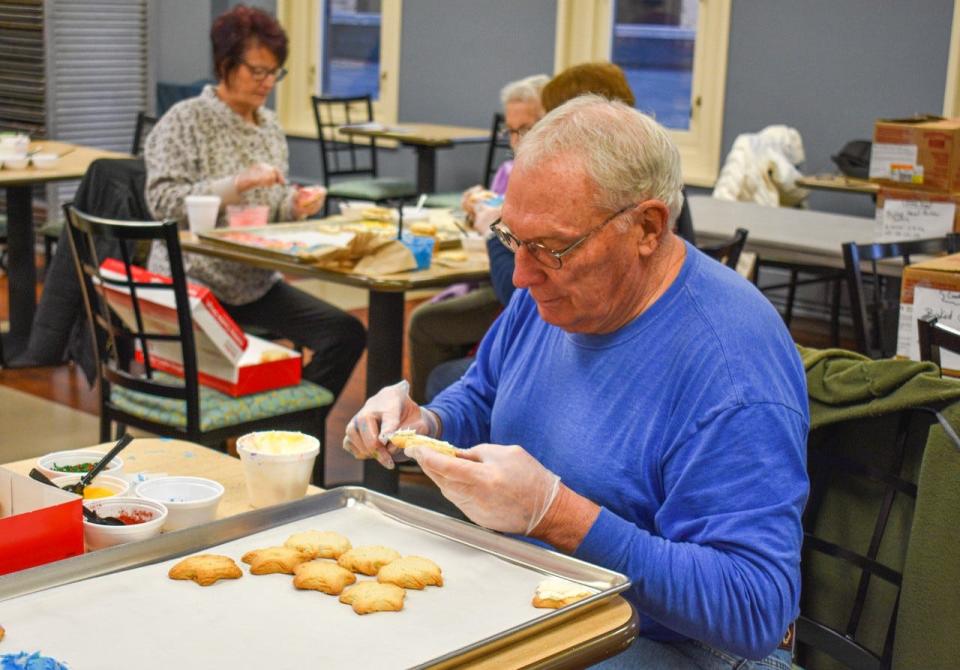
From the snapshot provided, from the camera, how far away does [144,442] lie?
5.99 feet

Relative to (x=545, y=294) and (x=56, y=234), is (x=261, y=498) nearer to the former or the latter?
(x=545, y=294)

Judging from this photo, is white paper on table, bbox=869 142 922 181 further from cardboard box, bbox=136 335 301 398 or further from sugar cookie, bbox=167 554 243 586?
sugar cookie, bbox=167 554 243 586

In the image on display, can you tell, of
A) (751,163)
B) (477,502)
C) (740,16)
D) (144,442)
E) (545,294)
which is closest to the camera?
(477,502)

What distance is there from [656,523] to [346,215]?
269 centimetres

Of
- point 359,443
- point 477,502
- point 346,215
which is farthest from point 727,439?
point 346,215

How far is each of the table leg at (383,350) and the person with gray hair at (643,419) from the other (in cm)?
165

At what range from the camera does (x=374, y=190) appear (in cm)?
745

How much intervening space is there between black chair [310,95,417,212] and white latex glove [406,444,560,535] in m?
5.31

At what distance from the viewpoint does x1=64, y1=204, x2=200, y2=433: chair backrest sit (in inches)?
113

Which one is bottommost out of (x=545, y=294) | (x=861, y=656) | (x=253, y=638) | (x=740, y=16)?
(x=861, y=656)

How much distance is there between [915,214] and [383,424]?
214cm

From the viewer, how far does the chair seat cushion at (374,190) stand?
742cm

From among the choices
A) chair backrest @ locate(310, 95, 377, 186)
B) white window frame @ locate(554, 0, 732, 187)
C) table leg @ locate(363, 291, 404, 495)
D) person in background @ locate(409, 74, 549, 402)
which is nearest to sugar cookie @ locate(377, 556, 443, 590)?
table leg @ locate(363, 291, 404, 495)

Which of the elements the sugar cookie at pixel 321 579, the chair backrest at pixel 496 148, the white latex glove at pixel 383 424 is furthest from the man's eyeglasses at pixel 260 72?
the chair backrest at pixel 496 148
